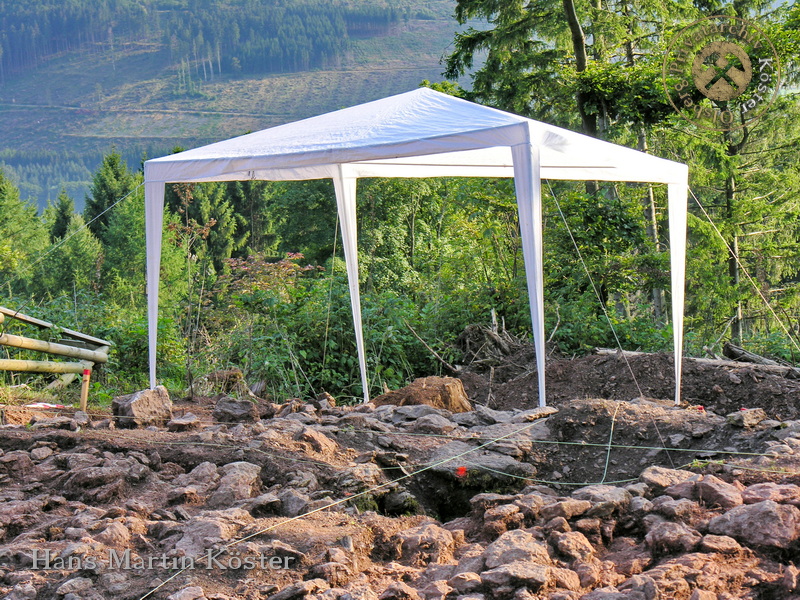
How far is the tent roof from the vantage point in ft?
15.4

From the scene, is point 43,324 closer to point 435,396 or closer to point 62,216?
point 435,396

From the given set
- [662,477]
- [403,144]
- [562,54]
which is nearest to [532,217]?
[403,144]

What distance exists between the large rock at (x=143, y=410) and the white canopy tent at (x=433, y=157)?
1.06 metres

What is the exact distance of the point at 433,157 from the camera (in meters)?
6.78

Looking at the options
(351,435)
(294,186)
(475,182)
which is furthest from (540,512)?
(294,186)

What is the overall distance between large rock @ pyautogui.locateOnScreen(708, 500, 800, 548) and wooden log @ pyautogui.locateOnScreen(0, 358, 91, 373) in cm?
464

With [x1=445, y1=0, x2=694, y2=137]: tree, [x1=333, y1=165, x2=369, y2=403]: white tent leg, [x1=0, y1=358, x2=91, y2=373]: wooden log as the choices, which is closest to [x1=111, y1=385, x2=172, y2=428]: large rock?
[x1=0, y1=358, x2=91, y2=373]: wooden log

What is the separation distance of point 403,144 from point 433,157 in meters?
2.03

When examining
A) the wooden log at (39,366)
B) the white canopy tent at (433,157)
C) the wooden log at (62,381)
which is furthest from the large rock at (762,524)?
the wooden log at (62,381)

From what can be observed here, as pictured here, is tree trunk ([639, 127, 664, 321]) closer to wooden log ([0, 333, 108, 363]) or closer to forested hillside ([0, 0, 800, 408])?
forested hillside ([0, 0, 800, 408])

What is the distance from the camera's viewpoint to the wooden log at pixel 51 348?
5336mm

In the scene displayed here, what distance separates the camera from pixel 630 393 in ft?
20.2

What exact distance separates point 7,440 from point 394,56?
14645cm

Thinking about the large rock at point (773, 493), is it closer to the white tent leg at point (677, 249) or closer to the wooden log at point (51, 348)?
the white tent leg at point (677, 249)
